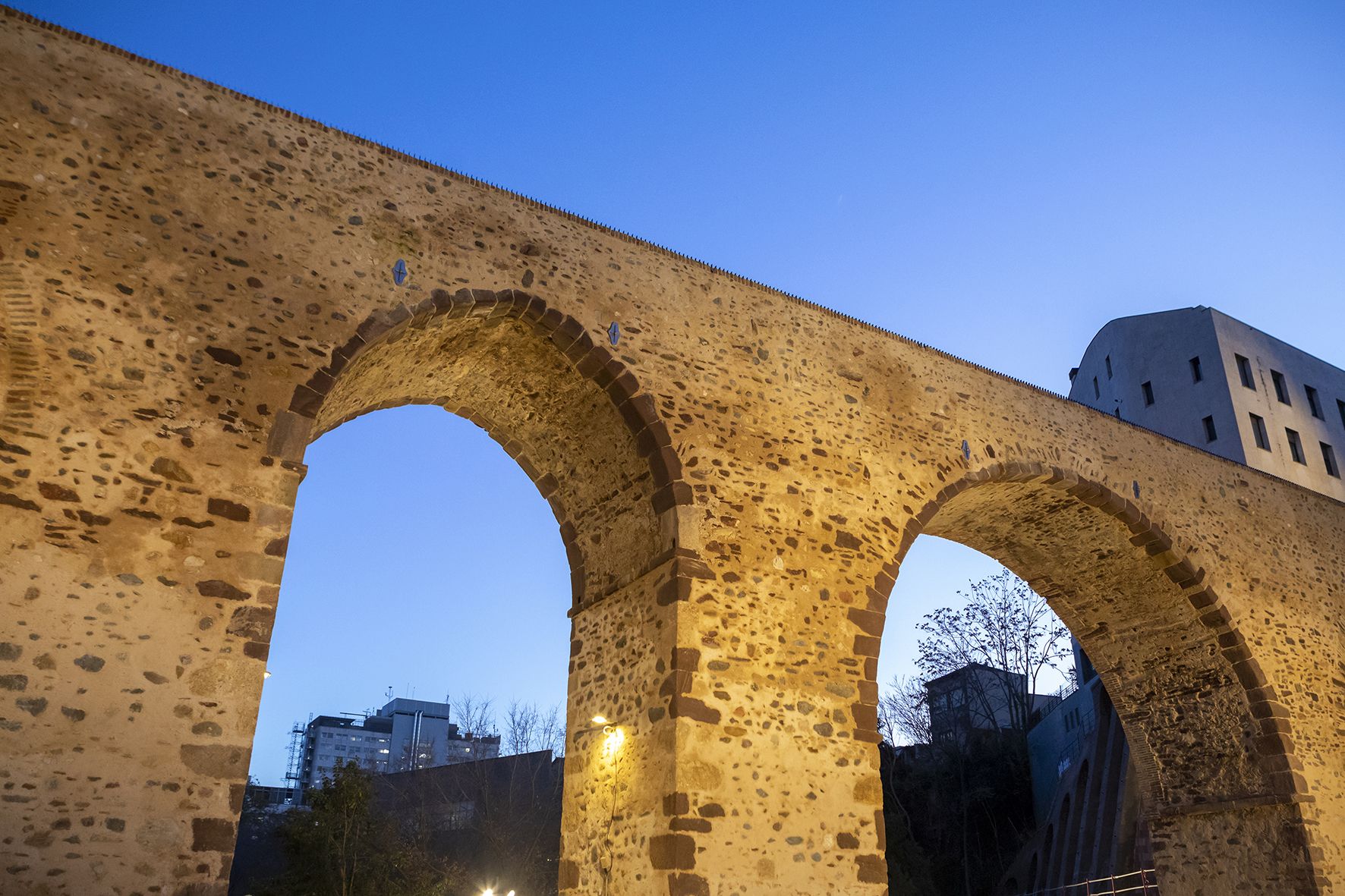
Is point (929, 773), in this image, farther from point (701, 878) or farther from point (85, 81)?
point (85, 81)

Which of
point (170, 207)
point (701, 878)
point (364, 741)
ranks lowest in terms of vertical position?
point (701, 878)

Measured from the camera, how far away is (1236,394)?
1870 cm

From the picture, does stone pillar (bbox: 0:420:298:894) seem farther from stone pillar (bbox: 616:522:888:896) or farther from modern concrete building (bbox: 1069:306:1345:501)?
modern concrete building (bbox: 1069:306:1345:501)

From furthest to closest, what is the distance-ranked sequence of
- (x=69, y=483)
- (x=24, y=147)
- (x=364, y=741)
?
1. (x=364, y=741)
2. (x=24, y=147)
3. (x=69, y=483)

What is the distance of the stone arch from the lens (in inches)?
288

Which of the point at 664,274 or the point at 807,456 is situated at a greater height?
the point at 664,274

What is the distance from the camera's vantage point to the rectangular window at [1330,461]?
1938 centimetres

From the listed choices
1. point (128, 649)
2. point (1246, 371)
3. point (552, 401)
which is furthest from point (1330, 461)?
point (128, 649)

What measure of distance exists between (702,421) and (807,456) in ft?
3.30

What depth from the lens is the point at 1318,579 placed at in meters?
12.0

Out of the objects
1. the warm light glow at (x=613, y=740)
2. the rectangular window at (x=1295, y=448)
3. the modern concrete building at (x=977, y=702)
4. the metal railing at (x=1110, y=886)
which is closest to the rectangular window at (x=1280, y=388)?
the rectangular window at (x=1295, y=448)

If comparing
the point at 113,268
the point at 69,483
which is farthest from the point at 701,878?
the point at 113,268

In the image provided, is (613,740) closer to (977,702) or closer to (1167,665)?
(1167,665)

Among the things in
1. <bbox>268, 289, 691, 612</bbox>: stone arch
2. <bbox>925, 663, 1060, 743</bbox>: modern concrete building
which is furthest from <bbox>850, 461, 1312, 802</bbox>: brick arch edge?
<bbox>925, 663, 1060, 743</bbox>: modern concrete building
